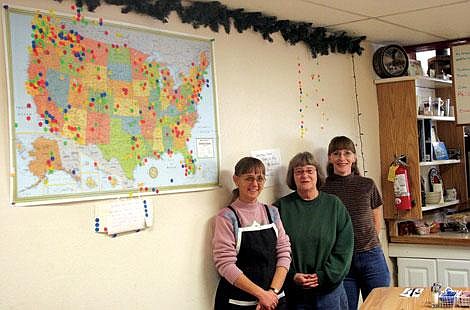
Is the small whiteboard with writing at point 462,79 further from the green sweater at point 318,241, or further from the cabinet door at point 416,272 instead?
the green sweater at point 318,241

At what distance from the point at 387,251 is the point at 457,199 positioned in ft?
3.35

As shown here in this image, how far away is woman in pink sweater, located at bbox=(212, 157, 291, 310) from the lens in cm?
298

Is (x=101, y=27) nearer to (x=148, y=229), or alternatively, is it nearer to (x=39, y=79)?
(x=39, y=79)

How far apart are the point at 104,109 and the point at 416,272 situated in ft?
9.69

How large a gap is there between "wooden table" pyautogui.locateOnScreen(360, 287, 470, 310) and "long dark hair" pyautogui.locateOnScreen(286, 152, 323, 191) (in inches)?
32.1

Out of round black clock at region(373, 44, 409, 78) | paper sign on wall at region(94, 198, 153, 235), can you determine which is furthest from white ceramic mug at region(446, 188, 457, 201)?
paper sign on wall at region(94, 198, 153, 235)

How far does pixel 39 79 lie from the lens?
2.40 m

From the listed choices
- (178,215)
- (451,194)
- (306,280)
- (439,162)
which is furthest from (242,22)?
(451,194)

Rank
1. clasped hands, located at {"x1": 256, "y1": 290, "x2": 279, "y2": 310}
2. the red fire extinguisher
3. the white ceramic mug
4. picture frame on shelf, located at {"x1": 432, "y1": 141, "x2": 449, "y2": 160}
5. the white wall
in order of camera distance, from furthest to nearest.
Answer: the white ceramic mug < picture frame on shelf, located at {"x1": 432, "y1": 141, "x2": 449, "y2": 160} < the red fire extinguisher < clasped hands, located at {"x1": 256, "y1": 290, "x2": 279, "y2": 310} < the white wall

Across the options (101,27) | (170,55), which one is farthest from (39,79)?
(170,55)

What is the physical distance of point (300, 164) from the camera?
3457 millimetres

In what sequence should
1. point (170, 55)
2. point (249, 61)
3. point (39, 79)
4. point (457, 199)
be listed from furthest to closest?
point (457, 199) → point (249, 61) → point (170, 55) → point (39, 79)

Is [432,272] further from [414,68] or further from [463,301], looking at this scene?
[463,301]

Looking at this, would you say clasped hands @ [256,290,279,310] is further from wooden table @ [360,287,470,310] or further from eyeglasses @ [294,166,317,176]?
eyeglasses @ [294,166,317,176]
